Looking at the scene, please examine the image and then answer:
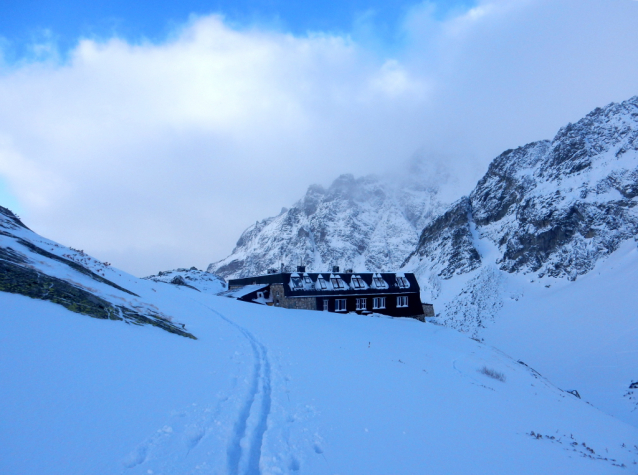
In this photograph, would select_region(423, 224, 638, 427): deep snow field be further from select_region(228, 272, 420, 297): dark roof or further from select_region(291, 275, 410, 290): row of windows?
select_region(228, 272, 420, 297): dark roof

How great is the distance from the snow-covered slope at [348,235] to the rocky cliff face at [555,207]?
60591 mm

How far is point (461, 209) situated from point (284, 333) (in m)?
91.7

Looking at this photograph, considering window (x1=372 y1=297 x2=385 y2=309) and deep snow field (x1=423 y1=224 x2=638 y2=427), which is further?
window (x1=372 y1=297 x2=385 y2=309)

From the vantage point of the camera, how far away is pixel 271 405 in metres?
6.61

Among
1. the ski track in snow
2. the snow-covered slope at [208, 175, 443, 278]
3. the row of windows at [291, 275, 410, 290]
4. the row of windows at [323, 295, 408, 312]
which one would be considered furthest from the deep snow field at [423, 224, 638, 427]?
the snow-covered slope at [208, 175, 443, 278]

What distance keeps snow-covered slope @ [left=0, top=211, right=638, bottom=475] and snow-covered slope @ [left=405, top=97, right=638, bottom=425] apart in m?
21.6

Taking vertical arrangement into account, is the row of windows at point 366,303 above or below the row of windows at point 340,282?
below

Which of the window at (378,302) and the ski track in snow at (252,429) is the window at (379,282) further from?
the ski track in snow at (252,429)

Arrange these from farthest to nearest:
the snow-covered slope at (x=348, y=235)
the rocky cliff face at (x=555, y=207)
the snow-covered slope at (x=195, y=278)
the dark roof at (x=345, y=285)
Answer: the snow-covered slope at (x=348, y=235), the rocky cliff face at (x=555, y=207), the snow-covered slope at (x=195, y=278), the dark roof at (x=345, y=285)

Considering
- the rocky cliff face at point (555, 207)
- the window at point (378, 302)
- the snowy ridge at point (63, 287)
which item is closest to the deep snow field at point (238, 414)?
the snowy ridge at point (63, 287)

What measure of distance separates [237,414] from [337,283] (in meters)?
31.5

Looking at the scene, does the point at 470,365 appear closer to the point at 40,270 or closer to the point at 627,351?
the point at 40,270

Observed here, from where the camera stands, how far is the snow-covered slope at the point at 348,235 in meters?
160

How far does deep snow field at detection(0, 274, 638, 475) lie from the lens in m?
4.05
